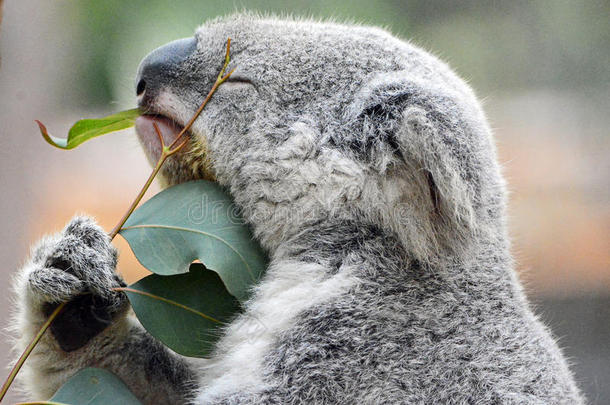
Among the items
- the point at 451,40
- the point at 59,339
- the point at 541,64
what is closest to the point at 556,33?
the point at 541,64

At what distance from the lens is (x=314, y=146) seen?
1.34 meters

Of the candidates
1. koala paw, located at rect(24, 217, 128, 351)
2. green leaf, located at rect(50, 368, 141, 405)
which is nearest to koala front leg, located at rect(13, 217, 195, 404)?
koala paw, located at rect(24, 217, 128, 351)

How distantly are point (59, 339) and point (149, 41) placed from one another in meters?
1.19

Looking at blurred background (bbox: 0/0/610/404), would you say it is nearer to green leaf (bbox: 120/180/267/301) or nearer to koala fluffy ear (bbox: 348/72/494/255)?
green leaf (bbox: 120/180/267/301)

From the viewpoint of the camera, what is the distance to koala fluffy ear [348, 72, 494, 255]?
1176 mm

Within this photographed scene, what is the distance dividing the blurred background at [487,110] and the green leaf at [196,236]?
3.47 feet

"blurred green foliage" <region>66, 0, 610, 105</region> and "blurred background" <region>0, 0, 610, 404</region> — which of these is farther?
"blurred green foliage" <region>66, 0, 610, 105</region>

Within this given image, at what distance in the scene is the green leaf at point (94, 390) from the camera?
1.24 m

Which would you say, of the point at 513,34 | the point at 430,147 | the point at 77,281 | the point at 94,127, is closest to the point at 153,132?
the point at 94,127

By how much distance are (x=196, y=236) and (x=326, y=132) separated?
1.20 feet

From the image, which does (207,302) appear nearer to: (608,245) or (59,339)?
(59,339)

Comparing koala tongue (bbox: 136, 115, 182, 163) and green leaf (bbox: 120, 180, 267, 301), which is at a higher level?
koala tongue (bbox: 136, 115, 182, 163)

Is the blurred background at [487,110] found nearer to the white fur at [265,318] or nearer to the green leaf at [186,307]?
the green leaf at [186,307]

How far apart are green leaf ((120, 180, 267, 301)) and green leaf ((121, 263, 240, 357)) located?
0.06m
